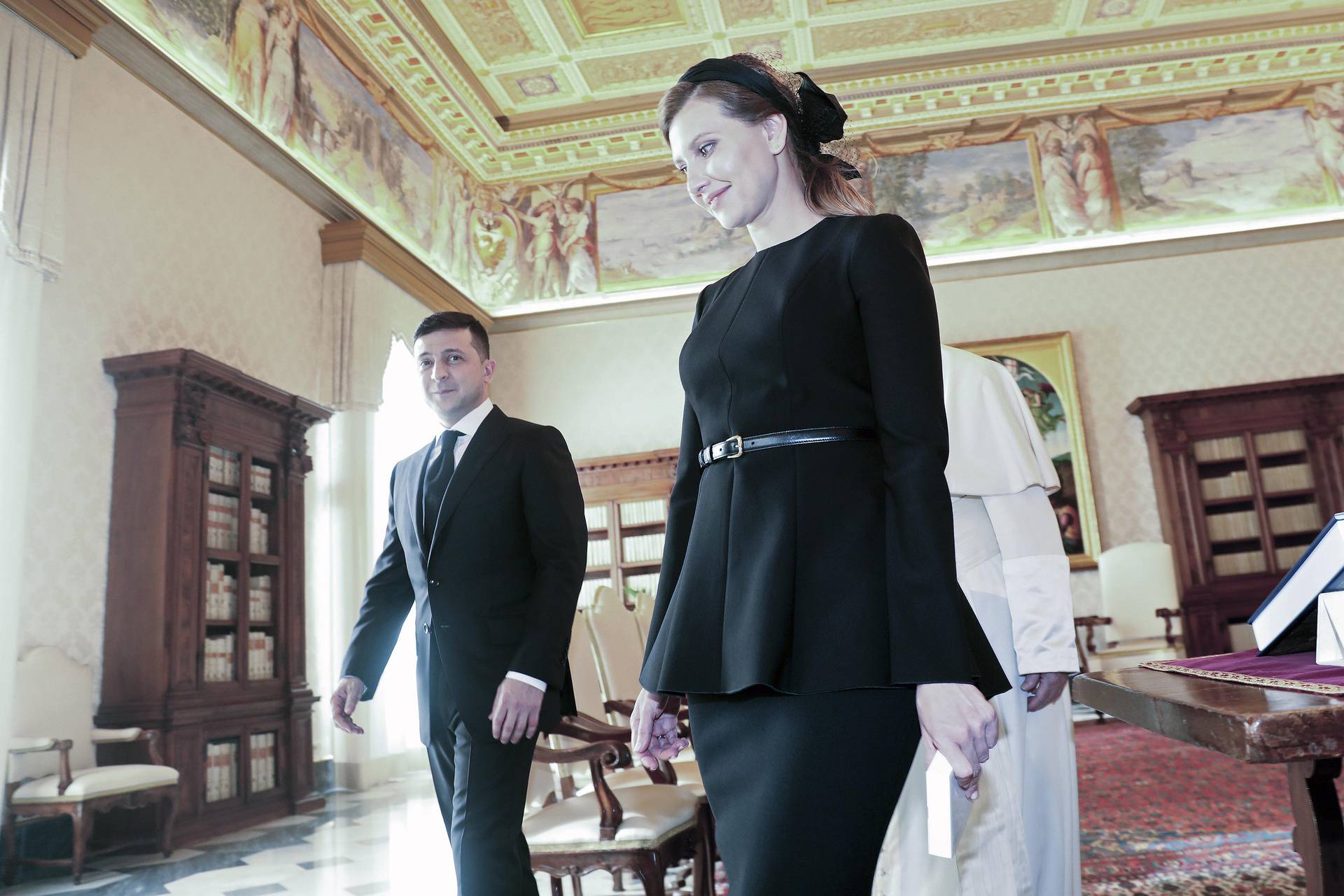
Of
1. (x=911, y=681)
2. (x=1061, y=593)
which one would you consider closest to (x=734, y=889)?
(x=911, y=681)

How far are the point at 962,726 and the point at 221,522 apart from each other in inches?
275

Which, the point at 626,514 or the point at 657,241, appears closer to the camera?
the point at 626,514

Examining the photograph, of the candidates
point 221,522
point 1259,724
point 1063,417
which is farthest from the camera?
point 1063,417

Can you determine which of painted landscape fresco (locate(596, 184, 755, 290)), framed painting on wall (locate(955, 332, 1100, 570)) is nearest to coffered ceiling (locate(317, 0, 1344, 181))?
painted landscape fresco (locate(596, 184, 755, 290))

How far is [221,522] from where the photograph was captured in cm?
711

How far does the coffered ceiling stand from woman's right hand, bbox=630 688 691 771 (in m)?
9.67

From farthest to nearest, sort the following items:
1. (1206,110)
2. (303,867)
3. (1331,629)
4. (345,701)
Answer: (1206,110), (303,867), (345,701), (1331,629)

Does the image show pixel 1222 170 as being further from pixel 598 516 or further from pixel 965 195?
pixel 598 516

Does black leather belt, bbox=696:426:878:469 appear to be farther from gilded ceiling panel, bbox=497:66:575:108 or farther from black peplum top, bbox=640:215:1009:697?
gilded ceiling panel, bbox=497:66:575:108

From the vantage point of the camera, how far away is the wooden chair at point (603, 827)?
114 inches

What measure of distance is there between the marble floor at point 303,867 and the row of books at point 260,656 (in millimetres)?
1074

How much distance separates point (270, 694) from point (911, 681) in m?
7.20

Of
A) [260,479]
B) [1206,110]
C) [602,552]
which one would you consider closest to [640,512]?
[602,552]

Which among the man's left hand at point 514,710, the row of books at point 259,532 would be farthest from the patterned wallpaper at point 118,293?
the man's left hand at point 514,710
